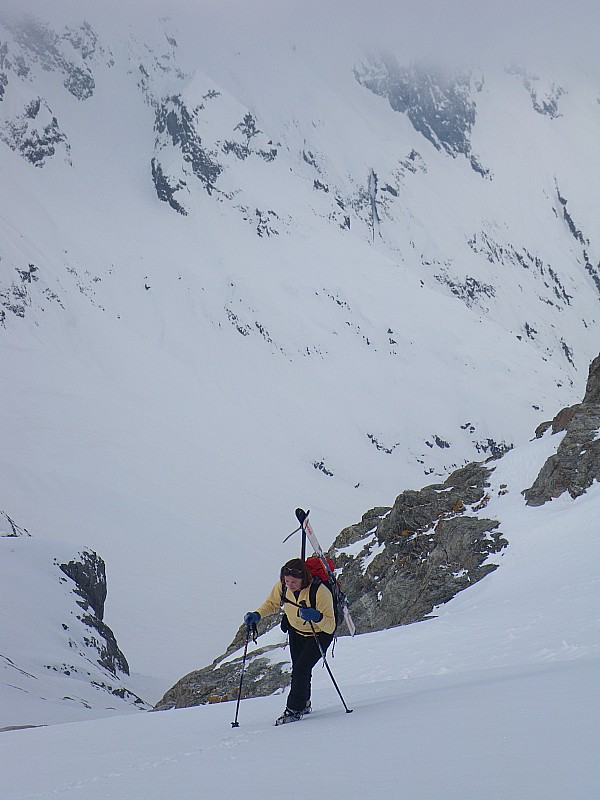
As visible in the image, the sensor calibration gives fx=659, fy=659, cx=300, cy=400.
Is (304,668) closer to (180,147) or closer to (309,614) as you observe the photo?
(309,614)

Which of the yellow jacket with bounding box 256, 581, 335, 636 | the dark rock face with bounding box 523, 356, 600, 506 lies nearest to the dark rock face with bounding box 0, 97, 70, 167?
the dark rock face with bounding box 523, 356, 600, 506

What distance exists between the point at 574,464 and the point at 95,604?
21.6 m

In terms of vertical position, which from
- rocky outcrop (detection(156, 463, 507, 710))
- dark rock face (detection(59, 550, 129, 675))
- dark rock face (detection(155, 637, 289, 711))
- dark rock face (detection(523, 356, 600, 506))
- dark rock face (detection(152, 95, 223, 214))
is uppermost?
dark rock face (detection(152, 95, 223, 214))

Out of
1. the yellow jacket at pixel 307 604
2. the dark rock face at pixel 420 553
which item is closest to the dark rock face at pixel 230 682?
the dark rock face at pixel 420 553

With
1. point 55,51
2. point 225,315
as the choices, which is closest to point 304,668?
point 225,315

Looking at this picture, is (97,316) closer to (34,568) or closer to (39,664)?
(34,568)

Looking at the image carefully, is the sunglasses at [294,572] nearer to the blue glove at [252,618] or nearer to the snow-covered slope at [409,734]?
the blue glove at [252,618]

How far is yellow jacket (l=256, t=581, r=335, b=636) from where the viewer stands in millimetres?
5641

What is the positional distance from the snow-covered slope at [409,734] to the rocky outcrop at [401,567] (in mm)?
3344

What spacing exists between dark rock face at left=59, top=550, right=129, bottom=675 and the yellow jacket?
67.8 ft

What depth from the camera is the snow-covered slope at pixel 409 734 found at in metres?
3.13

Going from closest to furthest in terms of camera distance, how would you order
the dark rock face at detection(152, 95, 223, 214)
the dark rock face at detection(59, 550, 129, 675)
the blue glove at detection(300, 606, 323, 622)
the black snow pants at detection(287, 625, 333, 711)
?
1. the blue glove at detection(300, 606, 323, 622)
2. the black snow pants at detection(287, 625, 333, 711)
3. the dark rock face at detection(59, 550, 129, 675)
4. the dark rock face at detection(152, 95, 223, 214)

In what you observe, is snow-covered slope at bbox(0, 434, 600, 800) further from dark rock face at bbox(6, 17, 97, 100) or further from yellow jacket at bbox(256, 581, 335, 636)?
dark rock face at bbox(6, 17, 97, 100)

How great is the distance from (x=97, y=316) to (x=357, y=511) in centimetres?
4128
